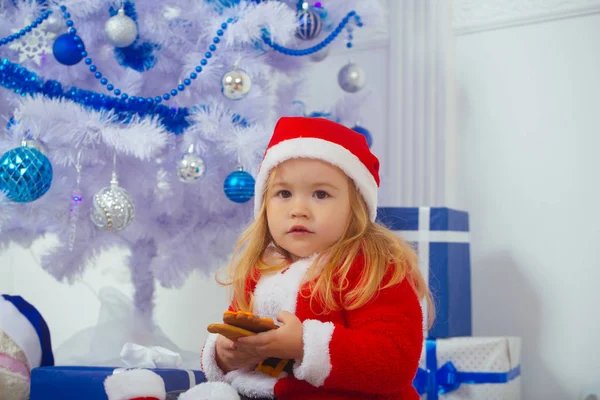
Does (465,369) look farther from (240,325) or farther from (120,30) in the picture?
(120,30)

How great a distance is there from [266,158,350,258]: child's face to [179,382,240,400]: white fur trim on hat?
0.81ft

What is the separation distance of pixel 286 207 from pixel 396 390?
327mm

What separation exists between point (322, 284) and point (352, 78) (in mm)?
1037

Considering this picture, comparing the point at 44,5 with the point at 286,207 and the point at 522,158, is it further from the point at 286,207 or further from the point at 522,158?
the point at 522,158

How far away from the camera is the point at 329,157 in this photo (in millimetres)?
1005

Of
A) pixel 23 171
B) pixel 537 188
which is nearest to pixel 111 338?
→ pixel 23 171

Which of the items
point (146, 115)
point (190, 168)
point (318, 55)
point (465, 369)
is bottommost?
point (465, 369)

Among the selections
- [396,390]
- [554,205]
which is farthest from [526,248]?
[396,390]

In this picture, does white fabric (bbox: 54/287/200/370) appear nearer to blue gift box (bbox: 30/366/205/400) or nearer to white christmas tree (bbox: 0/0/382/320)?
white christmas tree (bbox: 0/0/382/320)

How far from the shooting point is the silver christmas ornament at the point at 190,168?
1.47m

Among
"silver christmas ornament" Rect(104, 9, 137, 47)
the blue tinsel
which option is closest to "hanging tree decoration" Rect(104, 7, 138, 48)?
"silver christmas ornament" Rect(104, 9, 137, 47)

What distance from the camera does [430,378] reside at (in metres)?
1.50

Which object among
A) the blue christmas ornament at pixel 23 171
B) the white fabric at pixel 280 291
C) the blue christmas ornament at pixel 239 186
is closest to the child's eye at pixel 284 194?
the white fabric at pixel 280 291

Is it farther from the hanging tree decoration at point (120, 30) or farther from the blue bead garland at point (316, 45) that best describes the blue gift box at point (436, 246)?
the hanging tree decoration at point (120, 30)
